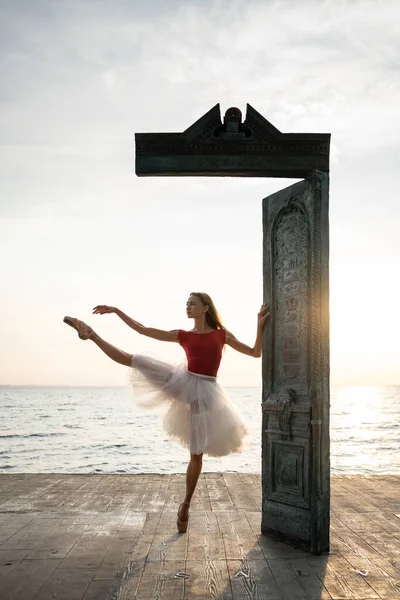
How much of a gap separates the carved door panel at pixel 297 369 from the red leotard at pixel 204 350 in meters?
0.45

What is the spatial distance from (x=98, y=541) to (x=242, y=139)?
11.1 ft

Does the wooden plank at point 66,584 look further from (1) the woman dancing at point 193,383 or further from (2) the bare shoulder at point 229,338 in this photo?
(2) the bare shoulder at point 229,338

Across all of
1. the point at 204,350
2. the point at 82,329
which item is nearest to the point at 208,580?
the point at 204,350

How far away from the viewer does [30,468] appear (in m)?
15.9

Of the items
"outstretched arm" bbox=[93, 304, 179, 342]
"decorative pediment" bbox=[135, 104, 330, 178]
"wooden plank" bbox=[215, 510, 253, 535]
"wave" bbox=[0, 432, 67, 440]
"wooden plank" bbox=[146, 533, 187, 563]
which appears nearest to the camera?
"wooden plank" bbox=[146, 533, 187, 563]

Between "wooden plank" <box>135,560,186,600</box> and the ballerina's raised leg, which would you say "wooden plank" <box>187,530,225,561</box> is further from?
the ballerina's raised leg

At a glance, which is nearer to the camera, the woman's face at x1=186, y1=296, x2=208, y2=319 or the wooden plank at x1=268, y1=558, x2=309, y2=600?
the wooden plank at x1=268, y1=558, x2=309, y2=600

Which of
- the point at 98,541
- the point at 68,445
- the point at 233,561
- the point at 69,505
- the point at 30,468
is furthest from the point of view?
the point at 68,445

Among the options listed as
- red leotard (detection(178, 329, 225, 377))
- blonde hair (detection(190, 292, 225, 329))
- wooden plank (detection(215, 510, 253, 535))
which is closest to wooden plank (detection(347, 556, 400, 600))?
wooden plank (detection(215, 510, 253, 535))

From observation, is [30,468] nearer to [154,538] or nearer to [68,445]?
[68,445]

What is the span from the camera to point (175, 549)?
5004 millimetres

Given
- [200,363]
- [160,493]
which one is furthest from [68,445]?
[200,363]

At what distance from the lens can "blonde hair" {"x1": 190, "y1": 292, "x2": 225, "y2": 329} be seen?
6016 mm

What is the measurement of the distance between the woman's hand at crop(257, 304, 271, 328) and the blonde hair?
0.44 metres
